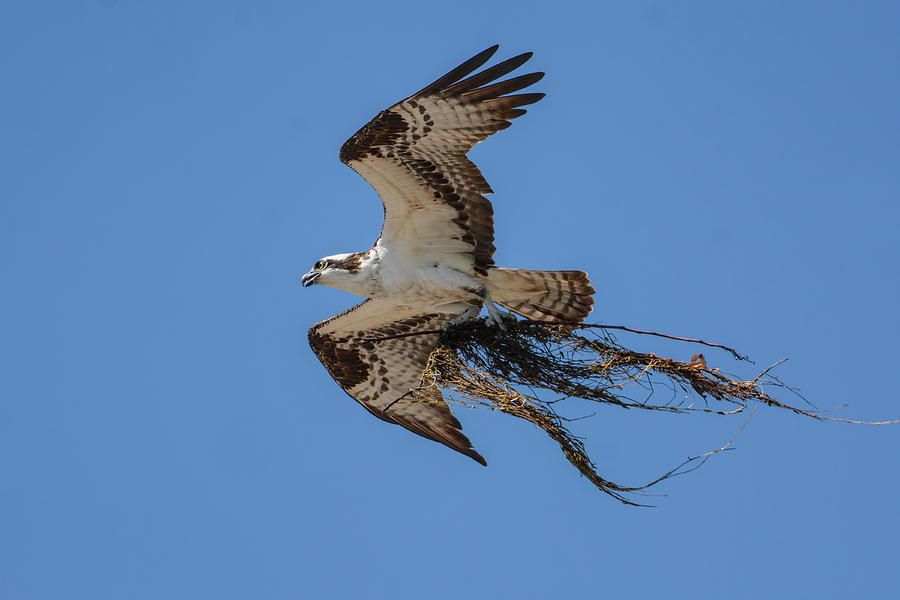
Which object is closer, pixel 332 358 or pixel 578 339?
pixel 578 339

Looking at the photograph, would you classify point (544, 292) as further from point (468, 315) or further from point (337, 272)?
point (337, 272)

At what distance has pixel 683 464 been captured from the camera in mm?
5477

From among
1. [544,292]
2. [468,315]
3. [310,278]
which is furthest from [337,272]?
[544,292]

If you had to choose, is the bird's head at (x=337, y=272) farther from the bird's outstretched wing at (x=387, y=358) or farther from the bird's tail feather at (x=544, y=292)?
the bird's tail feather at (x=544, y=292)

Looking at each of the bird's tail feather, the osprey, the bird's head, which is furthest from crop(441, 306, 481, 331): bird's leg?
the bird's head

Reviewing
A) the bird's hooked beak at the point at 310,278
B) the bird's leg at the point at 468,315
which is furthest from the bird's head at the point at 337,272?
the bird's leg at the point at 468,315

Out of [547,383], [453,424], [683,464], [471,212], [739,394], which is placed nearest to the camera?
[683,464]

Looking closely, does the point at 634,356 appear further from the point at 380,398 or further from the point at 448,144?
the point at 380,398

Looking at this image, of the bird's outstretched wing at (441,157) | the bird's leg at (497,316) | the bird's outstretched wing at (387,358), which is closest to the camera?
the bird's outstretched wing at (441,157)

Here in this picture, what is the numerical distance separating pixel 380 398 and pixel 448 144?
2.55 meters

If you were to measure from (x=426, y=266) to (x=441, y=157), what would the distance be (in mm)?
959

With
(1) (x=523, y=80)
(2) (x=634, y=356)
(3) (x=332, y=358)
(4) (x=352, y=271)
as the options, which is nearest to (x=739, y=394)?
(2) (x=634, y=356)

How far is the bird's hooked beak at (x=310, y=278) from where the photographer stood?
7.62 meters

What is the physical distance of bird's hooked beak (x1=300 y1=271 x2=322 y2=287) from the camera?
762 cm
